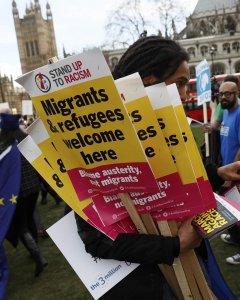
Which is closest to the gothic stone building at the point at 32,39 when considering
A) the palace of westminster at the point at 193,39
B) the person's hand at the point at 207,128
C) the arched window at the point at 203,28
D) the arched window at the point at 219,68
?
the palace of westminster at the point at 193,39

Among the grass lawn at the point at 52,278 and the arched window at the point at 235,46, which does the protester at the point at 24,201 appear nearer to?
the grass lawn at the point at 52,278

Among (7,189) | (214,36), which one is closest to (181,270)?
(7,189)

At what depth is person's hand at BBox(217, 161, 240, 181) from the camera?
1616 millimetres

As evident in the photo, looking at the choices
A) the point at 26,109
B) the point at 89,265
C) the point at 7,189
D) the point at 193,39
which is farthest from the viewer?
the point at 193,39

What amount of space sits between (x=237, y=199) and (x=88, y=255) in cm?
72

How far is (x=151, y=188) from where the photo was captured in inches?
44.3

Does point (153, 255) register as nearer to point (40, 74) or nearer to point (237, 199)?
point (237, 199)

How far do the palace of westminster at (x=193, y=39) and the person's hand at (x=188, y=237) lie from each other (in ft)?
96.1

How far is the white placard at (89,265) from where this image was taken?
127cm

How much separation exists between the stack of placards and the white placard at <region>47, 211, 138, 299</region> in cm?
14

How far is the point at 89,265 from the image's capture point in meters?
1.31

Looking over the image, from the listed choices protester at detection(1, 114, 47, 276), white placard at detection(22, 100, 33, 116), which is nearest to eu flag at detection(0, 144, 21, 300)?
protester at detection(1, 114, 47, 276)

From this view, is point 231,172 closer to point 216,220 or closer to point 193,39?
point 216,220

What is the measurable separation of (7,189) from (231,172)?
103 inches
